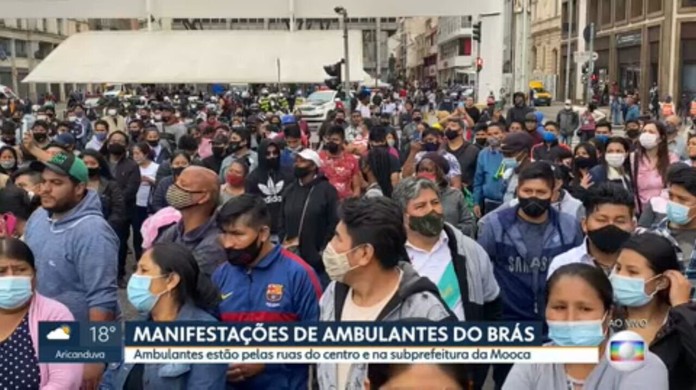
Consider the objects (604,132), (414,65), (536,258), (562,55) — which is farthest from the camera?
(414,65)

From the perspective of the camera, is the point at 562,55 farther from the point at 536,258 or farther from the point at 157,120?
the point at 536,258

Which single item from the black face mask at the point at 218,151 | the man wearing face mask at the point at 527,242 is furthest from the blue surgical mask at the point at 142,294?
the black face mask at the point at 218,151

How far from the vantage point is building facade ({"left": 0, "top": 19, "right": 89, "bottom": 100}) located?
65562mm

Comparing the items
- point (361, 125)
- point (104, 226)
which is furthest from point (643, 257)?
point (361, 125)

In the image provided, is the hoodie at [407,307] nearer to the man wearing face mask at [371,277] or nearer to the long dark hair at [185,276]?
the man wearing face mask at [371,277]

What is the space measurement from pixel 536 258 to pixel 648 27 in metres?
43.4

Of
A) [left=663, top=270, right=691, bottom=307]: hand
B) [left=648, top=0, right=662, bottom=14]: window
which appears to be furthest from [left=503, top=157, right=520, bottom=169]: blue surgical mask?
[left=648, top=0, right=662, bottom=14]: window

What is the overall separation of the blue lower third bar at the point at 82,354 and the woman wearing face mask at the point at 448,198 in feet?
13.6

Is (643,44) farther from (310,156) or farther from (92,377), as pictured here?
(92,377)

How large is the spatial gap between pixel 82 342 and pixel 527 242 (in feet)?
10.4

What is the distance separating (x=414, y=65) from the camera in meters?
136

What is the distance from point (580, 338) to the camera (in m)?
2.62

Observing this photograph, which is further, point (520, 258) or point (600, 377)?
point (520, 258)

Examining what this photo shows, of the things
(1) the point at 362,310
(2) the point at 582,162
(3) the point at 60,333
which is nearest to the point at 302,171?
(2) the point at 582,162
